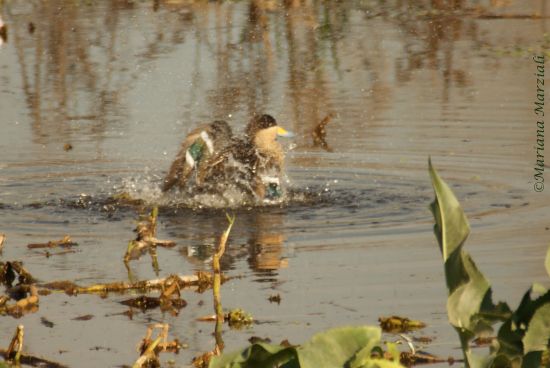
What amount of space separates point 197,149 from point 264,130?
527mm

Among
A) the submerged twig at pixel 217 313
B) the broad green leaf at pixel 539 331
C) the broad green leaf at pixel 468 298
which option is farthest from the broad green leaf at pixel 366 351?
the submerged twig at pixel 217 313

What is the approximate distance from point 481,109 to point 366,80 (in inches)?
57.5

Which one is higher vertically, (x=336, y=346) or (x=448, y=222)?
(x=448, y=222)

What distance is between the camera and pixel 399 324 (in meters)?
4.76

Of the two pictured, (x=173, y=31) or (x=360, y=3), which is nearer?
(x=173, y=31)

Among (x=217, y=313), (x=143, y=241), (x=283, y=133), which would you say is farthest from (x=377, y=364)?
(x=283, y=133)

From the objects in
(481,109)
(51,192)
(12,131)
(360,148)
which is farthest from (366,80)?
(51,192)

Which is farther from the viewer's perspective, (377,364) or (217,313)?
(217,313)

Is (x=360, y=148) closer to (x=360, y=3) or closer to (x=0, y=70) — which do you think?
(x=0, y=70)

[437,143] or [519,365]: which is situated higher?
[519,365]

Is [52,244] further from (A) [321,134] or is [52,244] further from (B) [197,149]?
(A) [321,134]

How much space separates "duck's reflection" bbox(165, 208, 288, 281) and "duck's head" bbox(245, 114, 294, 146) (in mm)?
1231

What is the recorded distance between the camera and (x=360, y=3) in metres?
15.1

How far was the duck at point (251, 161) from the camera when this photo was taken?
8523 mm
